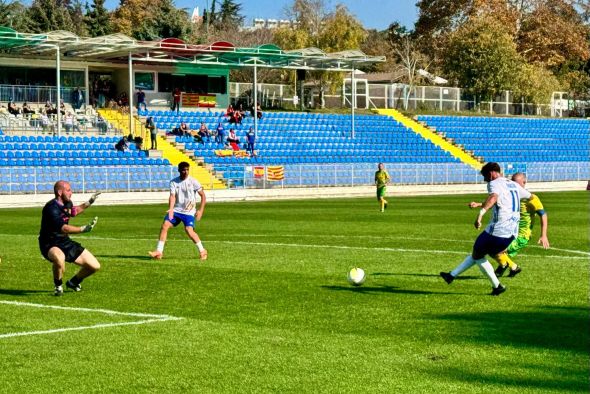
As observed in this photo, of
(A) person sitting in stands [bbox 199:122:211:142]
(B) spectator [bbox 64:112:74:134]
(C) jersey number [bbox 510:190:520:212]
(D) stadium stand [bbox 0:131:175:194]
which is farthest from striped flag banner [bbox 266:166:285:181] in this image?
(C) jersey number [bbox 510:190:520:212]

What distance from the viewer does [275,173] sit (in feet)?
161

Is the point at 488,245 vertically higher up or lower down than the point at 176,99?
lower down

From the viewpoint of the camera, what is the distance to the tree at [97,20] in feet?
295

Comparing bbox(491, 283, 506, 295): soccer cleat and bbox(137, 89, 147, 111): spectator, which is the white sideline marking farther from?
bbox(137, 89, 147, 111): spectator

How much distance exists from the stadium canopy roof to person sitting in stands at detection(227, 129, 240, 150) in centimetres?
450

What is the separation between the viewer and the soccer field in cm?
921

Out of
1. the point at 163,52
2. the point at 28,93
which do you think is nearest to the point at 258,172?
the point at 163,52

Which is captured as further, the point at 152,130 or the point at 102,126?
the point at 102,126

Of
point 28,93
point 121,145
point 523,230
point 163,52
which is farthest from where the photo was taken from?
point 28,93

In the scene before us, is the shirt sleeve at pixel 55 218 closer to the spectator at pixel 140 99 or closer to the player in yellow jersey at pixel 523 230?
the player in yellow jersey at pixel 523 230

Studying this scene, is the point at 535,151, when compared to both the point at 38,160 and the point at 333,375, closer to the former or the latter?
the point at 38,160

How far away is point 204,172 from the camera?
4991 centimetres

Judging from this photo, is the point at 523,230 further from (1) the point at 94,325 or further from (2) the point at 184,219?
(1) the point at 94,325

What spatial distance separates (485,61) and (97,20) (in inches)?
1355
